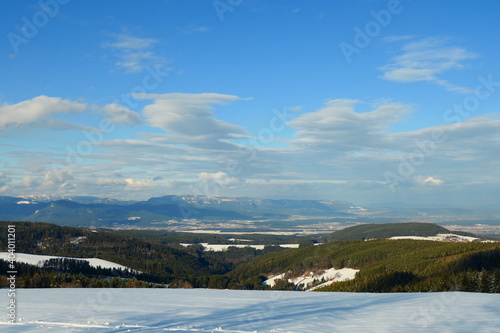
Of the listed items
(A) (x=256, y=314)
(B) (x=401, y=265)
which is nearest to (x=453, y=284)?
(A) (x=256, y=314)

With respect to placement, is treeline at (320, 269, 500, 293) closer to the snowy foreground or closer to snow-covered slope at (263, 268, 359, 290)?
the snowy foreground

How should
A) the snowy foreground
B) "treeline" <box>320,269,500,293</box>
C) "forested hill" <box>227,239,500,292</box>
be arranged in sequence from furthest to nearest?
"forested hill" <box>227,239,500,292</box>
"treeline" <box>320,269,500,293</box>
the snowy foreground

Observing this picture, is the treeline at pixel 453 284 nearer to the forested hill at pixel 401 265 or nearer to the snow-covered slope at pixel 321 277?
the forested hill at pixel 401 265

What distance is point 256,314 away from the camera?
2047cm

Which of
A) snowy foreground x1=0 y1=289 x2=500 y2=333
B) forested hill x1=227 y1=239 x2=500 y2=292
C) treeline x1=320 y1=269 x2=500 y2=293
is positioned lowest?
forested hill x1=227 y1=239 x2=500 y2=292

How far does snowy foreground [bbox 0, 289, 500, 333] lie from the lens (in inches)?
682

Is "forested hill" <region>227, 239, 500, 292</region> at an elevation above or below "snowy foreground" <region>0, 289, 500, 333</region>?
below

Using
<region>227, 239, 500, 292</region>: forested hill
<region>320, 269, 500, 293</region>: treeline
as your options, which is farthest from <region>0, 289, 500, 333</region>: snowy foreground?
<region>227, 239, 500, 292</region>: forested hill

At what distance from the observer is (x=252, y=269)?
16825 cm

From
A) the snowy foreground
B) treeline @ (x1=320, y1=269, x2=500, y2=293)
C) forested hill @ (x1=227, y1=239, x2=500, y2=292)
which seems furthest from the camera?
forested hill @ (x1=227, y1=239, x2=500, y2=292)

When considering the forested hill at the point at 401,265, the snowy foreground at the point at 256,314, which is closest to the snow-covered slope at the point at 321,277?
the forested hill at the point at 401,265

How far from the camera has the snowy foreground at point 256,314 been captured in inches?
682

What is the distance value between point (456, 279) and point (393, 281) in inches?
633

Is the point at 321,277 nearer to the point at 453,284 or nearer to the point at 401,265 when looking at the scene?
the point at 401,265
